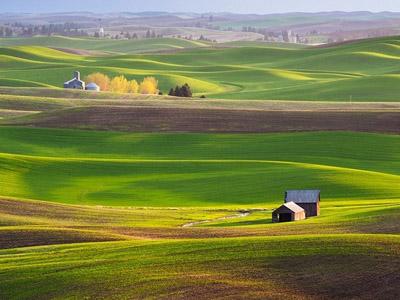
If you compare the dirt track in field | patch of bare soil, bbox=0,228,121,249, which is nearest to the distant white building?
the dirt track in field

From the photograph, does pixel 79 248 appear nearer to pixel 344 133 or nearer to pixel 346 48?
pixel 344 133

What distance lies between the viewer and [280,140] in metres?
68.2

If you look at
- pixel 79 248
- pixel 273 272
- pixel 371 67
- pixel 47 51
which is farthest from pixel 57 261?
pixel 47 51

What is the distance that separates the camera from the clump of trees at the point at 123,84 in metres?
126

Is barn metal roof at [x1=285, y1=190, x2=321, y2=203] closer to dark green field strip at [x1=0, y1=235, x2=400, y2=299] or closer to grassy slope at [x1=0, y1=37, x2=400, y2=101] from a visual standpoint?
dark green field strip at [x1=0, y1=235, x2=400, y2=299]

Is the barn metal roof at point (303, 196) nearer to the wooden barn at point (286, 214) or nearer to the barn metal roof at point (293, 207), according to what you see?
the barn metal roof at point (293, 207)

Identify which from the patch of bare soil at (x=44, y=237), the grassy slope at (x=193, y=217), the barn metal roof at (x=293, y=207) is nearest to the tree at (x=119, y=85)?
the grassy slope at (x=193, y=217)

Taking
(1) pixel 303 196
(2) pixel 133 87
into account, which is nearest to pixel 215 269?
(1) pixel 303 196

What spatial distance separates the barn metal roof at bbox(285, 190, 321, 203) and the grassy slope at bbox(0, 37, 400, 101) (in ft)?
206

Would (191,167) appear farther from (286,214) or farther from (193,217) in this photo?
(286,214)

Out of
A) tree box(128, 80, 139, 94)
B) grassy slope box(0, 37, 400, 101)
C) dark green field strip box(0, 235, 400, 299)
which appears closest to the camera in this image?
dark green field strip box(0, 235, 400, 299)

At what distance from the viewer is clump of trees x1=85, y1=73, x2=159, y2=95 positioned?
126m

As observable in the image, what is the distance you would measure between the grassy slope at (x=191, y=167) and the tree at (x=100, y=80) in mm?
57392

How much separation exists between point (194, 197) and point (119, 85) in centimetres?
7801
